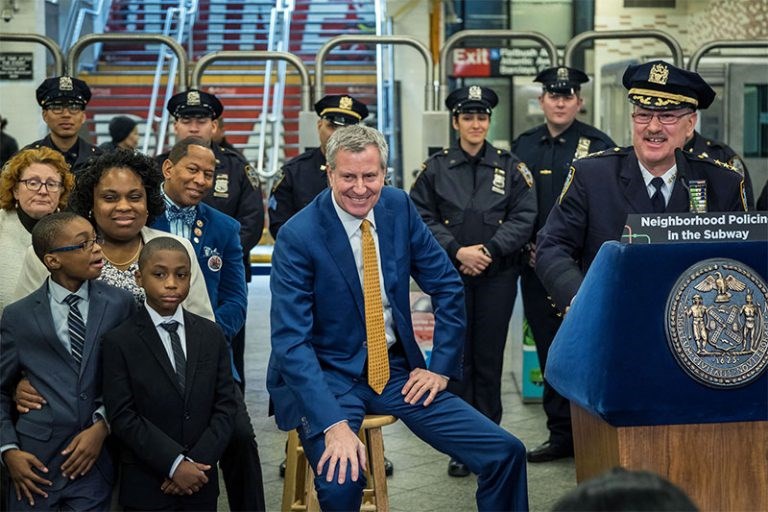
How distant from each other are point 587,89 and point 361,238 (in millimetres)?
11689

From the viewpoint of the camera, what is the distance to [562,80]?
19.7ft

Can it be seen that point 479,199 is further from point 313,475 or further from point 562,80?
point 313,475

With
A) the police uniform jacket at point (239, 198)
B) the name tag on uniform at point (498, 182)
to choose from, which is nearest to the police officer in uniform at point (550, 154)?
the name tag on uniform at point (498, 182)

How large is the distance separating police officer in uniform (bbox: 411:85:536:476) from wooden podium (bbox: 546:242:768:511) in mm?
2419

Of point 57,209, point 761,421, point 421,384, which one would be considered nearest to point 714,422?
point 761,421

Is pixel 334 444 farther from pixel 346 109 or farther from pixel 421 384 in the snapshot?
pixel 346 109

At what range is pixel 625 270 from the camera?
2977 millimetres

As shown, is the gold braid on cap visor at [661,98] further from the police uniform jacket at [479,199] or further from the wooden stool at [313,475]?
the police uniform jacket at [479,199]

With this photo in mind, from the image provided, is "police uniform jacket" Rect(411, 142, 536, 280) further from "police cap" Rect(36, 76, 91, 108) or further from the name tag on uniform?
"police cap" Rect(36, 76, 91, 108)

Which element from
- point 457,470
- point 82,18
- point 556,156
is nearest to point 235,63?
point 82,18

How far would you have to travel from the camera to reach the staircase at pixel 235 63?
15.1 meters

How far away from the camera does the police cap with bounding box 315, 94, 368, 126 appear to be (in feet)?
18.9

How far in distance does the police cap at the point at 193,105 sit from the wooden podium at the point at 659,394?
3.41 meters

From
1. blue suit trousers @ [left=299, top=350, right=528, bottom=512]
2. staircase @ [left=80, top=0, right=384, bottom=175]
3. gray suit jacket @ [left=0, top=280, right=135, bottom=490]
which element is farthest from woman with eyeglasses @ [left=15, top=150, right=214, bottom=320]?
staircase @ [left=80, top=0, right=384, bottom=175]
